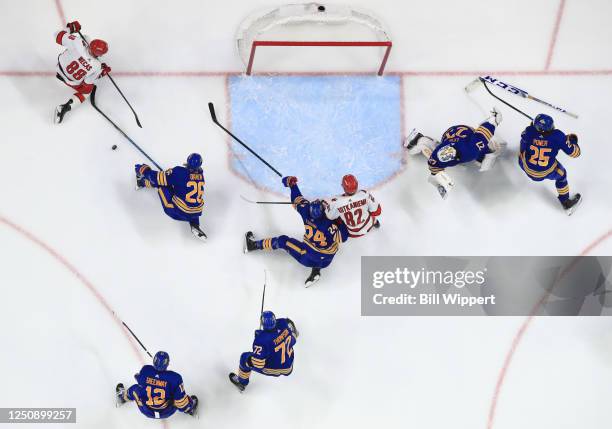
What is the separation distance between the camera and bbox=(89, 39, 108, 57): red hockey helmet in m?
8.65

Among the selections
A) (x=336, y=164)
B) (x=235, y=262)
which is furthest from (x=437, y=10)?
(x=235, y=262)

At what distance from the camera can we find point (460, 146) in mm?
8797

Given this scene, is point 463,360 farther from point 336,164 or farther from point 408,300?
point 336,164

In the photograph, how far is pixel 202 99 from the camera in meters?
9.20

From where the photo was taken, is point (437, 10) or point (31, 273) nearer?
point (31, 273)

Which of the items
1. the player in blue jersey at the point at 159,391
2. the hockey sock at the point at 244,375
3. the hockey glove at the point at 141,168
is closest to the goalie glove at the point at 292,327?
the hockey sock at the point at 244,375

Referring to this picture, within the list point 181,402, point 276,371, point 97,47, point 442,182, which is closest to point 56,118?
point 97,47

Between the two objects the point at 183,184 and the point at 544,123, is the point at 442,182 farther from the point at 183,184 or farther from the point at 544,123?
the point at 183,184

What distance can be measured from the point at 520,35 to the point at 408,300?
3029mm

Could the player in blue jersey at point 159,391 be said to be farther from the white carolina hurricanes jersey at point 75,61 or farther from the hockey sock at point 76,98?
the white carolina hurricanes jersey at point 75,61

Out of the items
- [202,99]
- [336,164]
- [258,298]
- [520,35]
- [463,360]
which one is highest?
[520,35]

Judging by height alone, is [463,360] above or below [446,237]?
below

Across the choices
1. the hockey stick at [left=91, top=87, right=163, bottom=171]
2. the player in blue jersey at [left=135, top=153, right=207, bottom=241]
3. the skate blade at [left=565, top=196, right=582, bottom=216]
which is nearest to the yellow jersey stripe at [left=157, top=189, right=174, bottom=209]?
the player in blue jersey at [left=135, top=153, right=207, bottom=241]

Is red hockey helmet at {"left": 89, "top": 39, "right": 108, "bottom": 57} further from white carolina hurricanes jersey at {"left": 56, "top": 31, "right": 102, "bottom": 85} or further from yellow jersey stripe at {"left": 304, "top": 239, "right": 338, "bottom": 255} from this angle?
yellow jersey stripe at {"left": 304, "top": 239, "right": 338, "bottom": 255}
